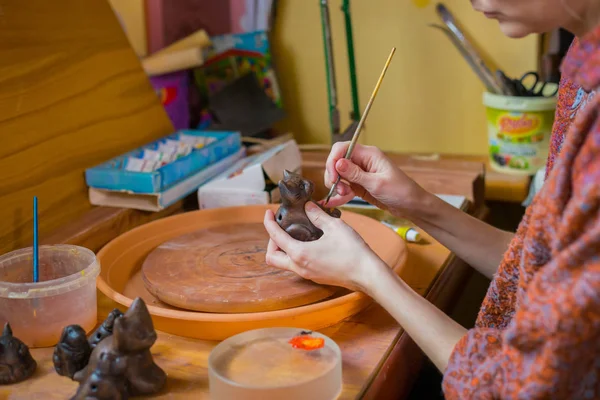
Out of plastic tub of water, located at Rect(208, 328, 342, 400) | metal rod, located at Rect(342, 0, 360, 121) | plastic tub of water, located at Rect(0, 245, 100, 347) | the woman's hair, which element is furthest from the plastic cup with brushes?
metal rod, located at Rect(342, 0, 360, 121)

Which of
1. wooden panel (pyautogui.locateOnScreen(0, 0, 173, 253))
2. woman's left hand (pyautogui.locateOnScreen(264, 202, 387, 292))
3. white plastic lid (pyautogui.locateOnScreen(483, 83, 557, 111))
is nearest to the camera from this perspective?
woman's left hand (pyautogui.locateOnScreen(264, 202, 387, 292))

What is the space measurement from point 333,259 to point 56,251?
43 cm

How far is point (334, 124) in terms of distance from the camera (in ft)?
5.65

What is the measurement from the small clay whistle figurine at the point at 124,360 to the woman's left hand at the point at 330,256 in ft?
0.81

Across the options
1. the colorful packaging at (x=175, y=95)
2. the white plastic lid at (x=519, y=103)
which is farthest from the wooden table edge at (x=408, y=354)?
the colorful packaging at (x=175, y=95)

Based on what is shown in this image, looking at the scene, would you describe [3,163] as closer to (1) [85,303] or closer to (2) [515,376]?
(1) [85,303]

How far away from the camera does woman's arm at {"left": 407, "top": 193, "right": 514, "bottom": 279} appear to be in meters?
1.08

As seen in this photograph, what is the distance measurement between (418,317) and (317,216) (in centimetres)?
24

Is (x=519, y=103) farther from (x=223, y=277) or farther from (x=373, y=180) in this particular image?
(x=223, y=277)

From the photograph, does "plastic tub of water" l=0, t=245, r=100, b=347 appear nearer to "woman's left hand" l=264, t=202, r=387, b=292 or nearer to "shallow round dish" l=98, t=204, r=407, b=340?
"shallow round dish" l=98, t=204, r=407, b=340

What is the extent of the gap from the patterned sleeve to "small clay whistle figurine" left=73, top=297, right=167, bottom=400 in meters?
0.37

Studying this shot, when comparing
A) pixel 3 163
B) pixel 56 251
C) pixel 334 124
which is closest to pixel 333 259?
pixel 56 251

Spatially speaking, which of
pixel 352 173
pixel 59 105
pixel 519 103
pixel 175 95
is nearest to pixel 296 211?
pixel 352 173

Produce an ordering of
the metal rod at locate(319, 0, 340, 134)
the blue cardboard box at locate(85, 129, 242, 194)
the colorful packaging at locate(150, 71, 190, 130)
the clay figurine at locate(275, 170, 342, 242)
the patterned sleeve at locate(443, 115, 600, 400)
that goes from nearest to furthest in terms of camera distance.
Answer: the patterned sleeve at locate(443, 115, 600, 400) → the clay figurine at locate(275, 170, 342, 242) → the blue cardboard box at locate(85, 129, 242, 194) → the metal rod at locate(319, 0, 340, 134) → the colorful packaging at locate(150, 71, 190, 130)
